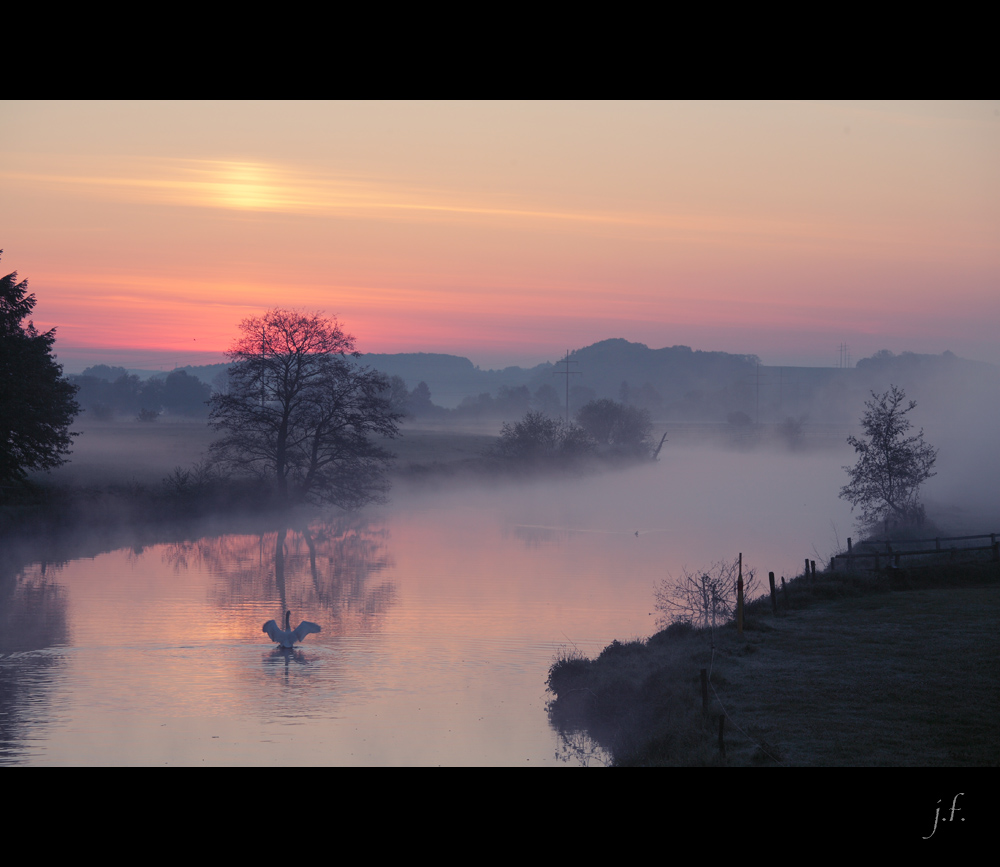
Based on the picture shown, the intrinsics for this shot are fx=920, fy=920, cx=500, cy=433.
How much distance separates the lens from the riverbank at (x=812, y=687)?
12.7 metres

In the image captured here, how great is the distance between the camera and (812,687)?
1595cm

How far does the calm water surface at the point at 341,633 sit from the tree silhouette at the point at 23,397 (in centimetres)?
521

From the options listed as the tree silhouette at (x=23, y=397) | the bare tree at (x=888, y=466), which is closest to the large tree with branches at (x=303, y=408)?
the tree silhouette at (x=23, y=397)

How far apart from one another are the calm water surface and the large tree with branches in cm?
338

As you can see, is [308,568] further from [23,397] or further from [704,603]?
[704,603]

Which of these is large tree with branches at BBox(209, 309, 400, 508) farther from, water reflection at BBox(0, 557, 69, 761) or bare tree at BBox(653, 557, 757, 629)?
bare tree at BBox(653, 557, 757, 629)

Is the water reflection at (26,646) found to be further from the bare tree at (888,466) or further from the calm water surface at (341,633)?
the bare tree at (888,466)

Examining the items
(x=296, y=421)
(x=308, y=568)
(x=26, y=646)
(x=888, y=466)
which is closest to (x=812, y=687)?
(x=26, y=646)

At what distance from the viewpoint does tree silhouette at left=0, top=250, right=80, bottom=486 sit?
1490 inches

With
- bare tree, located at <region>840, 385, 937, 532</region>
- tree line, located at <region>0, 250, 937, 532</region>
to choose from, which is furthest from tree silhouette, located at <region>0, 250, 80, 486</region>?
bare tree, located at <region>840, 385, 937, 532</region>

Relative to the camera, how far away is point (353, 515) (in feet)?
191
